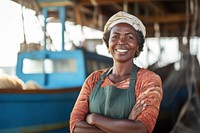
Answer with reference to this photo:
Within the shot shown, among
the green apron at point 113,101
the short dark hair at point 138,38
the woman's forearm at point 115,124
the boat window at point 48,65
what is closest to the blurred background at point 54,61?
the boat window at point 48,65

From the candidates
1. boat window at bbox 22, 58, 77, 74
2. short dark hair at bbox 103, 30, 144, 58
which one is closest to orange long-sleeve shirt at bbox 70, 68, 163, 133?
short dark hair at bbox 103, 30, 144, 58

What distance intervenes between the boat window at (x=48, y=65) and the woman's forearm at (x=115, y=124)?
3000 mm

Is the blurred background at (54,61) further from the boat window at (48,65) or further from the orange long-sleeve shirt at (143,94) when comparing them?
the orange long-sleeve shirt at (143,94)

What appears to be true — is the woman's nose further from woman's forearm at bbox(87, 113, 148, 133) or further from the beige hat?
woman's forearm at bbox(87, 113, 148, 133)

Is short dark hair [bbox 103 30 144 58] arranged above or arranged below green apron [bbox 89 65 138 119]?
above

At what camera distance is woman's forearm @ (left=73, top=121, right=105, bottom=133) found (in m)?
1.60

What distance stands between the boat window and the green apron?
2917 mm

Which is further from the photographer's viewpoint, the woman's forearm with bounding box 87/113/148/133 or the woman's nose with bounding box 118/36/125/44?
the woman's nose with bounding box 118/36/125/44

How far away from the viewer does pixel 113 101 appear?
5.24ft

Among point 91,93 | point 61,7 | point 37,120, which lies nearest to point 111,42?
point 91,93

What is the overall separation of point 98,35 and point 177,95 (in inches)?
118

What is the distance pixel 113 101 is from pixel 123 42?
0.29 m

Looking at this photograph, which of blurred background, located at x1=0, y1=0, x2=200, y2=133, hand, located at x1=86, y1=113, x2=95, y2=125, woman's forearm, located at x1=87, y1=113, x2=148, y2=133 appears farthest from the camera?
blurred background, located at x1=0, y1=0, x2=200, y2=133

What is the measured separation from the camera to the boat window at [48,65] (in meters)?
4.62
